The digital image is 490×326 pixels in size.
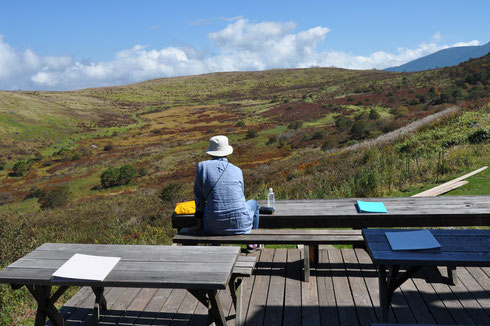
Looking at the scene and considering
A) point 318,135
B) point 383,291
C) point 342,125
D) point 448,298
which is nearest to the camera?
point 383,291

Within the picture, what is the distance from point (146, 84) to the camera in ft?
443

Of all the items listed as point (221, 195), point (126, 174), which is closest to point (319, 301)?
point (221, 195)

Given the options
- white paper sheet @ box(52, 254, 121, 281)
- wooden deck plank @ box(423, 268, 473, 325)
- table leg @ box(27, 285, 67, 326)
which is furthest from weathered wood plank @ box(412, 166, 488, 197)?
table leg @ box(27, 285, 67, 326)

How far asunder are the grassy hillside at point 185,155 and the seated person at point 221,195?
2.21 metres

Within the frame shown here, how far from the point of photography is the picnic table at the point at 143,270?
2.66 meters

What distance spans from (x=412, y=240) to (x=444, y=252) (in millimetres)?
234

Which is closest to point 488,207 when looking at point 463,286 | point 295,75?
point 463,286

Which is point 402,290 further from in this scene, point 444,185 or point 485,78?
point 485,78

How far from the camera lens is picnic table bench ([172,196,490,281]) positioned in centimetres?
378

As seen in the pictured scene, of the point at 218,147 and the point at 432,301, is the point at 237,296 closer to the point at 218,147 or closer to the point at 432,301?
the point at 218,147

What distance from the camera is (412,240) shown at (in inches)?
112

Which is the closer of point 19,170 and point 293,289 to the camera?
point 293,289

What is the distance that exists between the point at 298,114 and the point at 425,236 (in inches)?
1666

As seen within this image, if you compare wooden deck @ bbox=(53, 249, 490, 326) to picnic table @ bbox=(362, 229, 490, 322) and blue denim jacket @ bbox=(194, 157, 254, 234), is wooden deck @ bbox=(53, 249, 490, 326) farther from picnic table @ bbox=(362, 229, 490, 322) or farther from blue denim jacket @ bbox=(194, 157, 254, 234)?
blue denim jacket @ bbox=(194, 157, 254, 234)
